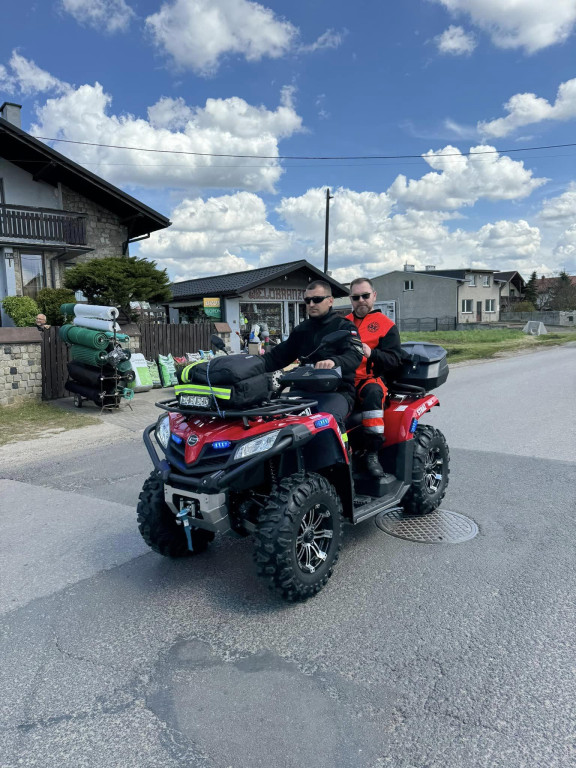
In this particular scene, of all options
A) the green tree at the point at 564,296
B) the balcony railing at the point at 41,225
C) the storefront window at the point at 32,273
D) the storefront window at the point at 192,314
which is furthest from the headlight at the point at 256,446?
the green tree at the point at 564,296

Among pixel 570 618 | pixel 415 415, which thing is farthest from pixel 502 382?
pixel 570 618

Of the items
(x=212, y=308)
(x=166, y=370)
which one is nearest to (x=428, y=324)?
(x=212, y=308)

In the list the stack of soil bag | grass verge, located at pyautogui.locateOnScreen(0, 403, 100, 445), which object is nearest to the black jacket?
grass verge, located at pyautogui.locateOnScreen(0, 403, 100, 445)

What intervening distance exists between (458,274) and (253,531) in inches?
2242

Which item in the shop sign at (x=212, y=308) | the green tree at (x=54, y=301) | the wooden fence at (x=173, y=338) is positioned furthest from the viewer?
the shop sign at (x=212, y=308)

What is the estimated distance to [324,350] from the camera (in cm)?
407

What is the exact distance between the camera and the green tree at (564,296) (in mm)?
65312

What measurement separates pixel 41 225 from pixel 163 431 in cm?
1886

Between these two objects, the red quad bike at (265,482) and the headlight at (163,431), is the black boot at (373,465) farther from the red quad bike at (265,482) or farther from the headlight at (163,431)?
the headlight at (163,431)

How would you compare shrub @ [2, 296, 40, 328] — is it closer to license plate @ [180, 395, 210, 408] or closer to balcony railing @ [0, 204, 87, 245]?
balcony railing @ [0, 204, 87, 245]

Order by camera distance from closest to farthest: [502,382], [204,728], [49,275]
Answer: [204,728] → [502,382] → [49,275]

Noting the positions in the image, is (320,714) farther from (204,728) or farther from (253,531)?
(253,531)

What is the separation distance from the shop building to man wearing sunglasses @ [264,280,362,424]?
16823 millimetres

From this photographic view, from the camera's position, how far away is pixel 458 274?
5650cm
